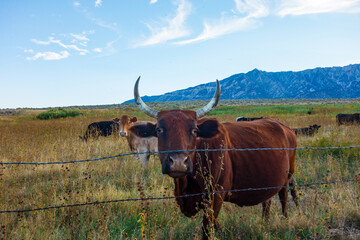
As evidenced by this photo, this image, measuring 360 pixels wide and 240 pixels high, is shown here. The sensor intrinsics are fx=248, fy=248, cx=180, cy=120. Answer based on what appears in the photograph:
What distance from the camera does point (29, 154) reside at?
24.9 feet

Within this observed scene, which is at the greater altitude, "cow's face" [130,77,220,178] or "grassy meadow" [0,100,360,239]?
"cow's face" [130,77,220,178]

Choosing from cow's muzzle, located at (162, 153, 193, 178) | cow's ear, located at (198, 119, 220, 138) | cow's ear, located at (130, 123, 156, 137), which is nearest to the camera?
cow's muzzle, located at (162, 153, 193, 178)


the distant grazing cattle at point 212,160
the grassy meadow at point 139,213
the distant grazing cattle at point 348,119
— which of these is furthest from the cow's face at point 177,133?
the distant grazing cattle at point 348,119

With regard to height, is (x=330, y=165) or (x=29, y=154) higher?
(x=29, y=154)

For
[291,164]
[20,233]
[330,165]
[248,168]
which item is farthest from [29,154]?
[330,165]

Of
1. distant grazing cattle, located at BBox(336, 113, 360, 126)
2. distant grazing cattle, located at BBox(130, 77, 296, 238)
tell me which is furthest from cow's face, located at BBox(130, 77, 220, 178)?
distant grazing cattle, located at BBox(336, 113, 360, 126)

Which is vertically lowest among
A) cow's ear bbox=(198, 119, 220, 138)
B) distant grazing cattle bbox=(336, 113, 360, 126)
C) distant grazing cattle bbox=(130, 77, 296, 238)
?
distant grazing cattle bbox=(336, 113, 360, 126)

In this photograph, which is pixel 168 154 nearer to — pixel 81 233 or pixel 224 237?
pixel 224 237

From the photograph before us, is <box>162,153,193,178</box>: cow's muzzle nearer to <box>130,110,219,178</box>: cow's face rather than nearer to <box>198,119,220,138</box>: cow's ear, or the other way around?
<box>130,110,219,178</box>: cow's face

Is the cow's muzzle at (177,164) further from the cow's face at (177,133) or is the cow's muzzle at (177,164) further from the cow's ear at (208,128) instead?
the cow's ear at (208,128)

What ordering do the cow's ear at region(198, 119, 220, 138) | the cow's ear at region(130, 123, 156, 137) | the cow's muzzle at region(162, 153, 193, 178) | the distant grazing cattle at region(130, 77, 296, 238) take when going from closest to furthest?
the cow's muzzle at region(162, 153, 193, 178) < the distant grazing cattle at region(130, 77, 296, 238) < the cow's ear at region(198, 119, 220, 138) < the cow's ear at region(130, 123, 156, 137)

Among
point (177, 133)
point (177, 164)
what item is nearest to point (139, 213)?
point (177, 164)

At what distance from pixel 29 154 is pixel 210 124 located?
6545 mm

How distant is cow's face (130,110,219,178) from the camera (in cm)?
277
